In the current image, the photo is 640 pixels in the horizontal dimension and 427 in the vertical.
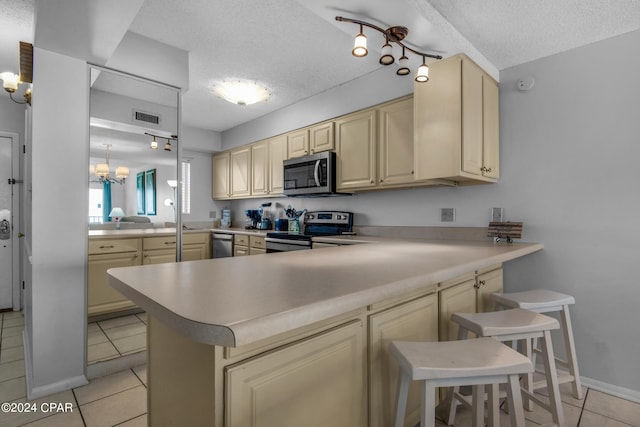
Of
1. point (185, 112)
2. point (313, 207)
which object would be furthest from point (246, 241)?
point (185, 112)

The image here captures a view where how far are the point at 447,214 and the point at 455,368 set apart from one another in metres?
2.05

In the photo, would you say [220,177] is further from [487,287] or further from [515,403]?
[515,403]

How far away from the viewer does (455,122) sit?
219 centimetres

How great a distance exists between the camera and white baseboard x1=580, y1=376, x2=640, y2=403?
6.59 feet

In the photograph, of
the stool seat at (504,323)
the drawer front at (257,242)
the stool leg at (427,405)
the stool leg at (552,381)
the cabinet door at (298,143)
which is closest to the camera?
the stool leg at (427,405)

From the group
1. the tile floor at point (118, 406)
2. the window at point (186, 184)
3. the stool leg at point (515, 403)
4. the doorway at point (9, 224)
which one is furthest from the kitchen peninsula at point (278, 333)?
the window at point (186, 184)

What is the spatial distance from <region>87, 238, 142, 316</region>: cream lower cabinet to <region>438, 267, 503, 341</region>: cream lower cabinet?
2.04m

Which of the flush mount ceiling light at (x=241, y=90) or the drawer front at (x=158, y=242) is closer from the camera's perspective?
the drawer front at (x=158, y=242)

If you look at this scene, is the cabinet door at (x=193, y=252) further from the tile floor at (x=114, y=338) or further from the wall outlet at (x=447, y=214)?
the wall outlet at (x=447, y=214)

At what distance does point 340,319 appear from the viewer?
3.65 feet

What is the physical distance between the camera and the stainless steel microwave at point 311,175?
3.37m

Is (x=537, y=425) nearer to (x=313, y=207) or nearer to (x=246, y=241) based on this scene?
(x=313, y=207)

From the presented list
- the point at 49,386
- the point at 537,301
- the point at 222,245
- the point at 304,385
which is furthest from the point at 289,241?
the point at 304,385

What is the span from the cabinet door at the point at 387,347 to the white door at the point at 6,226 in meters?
4.43
